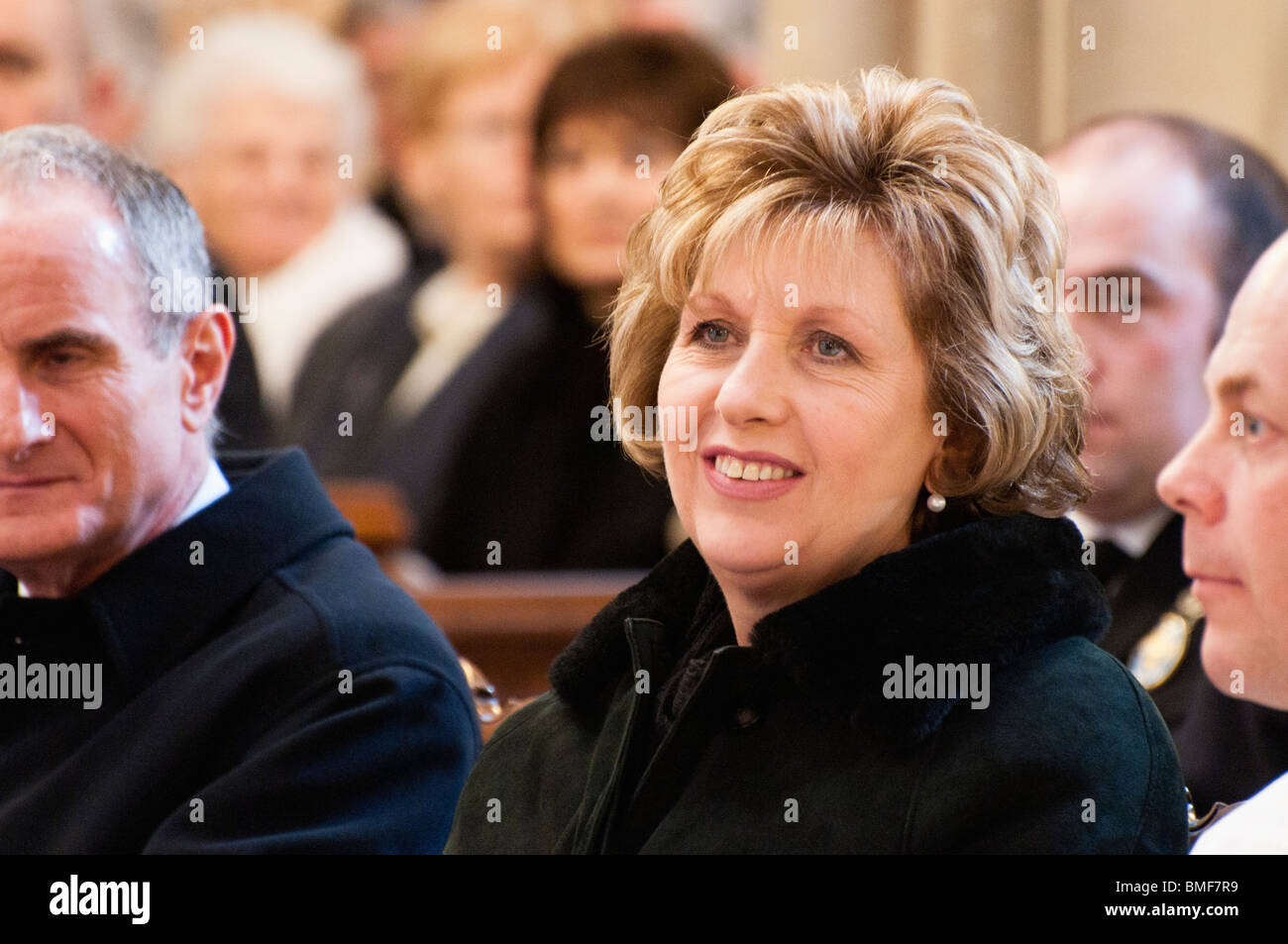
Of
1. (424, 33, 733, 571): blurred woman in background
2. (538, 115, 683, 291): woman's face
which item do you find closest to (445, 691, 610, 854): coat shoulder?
(424, 33, 733, 571): blurred woman in background

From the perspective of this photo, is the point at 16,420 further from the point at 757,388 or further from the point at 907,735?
the point at 907,735

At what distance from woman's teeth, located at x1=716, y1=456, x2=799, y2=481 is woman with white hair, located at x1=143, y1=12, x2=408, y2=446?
435 centimetres

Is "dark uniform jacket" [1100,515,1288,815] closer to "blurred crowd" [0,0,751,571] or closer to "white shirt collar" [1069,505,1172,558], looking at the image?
"white shirt collar" [1069,505,1172,558]

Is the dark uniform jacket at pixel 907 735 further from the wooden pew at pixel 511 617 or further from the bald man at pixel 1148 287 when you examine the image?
the wooden pew at pixel 511 617

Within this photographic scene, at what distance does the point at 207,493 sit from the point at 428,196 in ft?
12.1

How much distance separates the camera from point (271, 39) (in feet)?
20.4

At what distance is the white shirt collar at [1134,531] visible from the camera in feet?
10.1

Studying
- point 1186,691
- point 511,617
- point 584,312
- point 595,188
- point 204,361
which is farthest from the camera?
point 584,312

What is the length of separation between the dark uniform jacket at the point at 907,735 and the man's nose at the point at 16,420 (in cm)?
93

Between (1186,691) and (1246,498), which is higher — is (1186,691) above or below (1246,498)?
below

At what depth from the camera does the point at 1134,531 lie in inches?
122

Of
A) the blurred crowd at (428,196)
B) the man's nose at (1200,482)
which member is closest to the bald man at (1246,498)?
the man's nose at (1200,482)

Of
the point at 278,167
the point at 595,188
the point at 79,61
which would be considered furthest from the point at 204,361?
the point at 79,61
